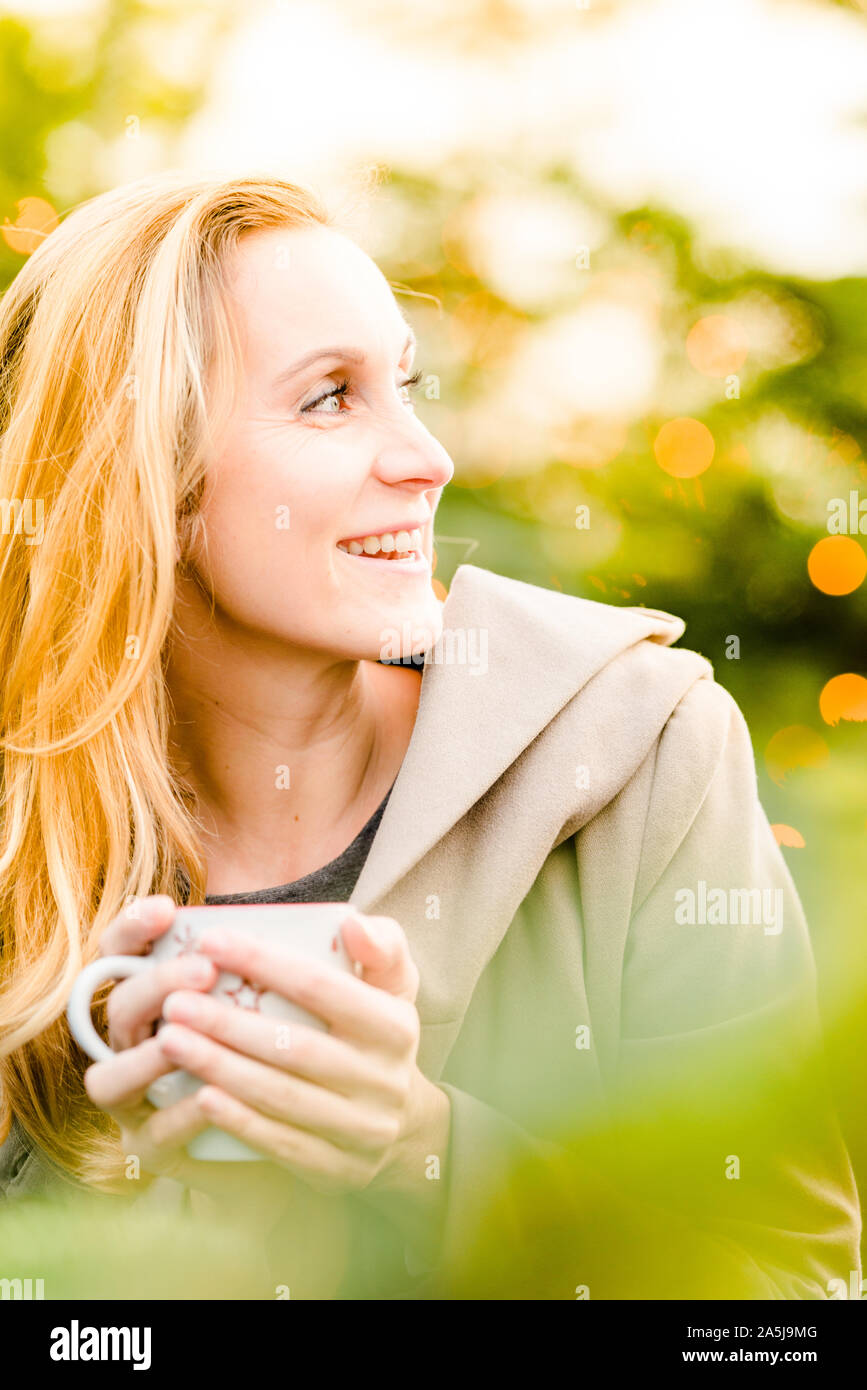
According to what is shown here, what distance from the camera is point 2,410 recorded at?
1073 millimetres

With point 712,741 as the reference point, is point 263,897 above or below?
below

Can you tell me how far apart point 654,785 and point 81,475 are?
0.57m

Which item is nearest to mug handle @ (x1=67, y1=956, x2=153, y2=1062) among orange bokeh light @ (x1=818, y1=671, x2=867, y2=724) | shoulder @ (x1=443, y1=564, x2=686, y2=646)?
shoulder @ (x1=443, y1=564, x2=686, y2=646)

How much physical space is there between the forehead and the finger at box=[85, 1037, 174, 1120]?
58cm

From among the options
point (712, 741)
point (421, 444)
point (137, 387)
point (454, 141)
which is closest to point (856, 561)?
point (712, 741)

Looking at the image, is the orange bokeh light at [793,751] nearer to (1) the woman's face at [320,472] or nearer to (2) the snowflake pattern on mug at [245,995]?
(1) the woman's face at [320,472]

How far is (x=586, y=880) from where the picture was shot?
0.98 meters

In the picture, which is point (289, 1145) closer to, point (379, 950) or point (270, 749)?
point (379, 950)

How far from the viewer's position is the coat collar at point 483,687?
0.91 meters

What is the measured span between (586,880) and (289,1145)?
0.41 metres

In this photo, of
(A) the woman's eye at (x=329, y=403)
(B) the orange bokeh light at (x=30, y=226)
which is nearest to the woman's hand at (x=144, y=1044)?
(A) the woman's eye at (x=329, y=403)

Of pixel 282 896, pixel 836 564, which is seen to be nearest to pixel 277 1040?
pixel 282 896

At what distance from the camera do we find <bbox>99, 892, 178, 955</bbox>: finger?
2.01 feet

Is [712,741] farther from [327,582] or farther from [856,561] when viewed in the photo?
[327,582]
